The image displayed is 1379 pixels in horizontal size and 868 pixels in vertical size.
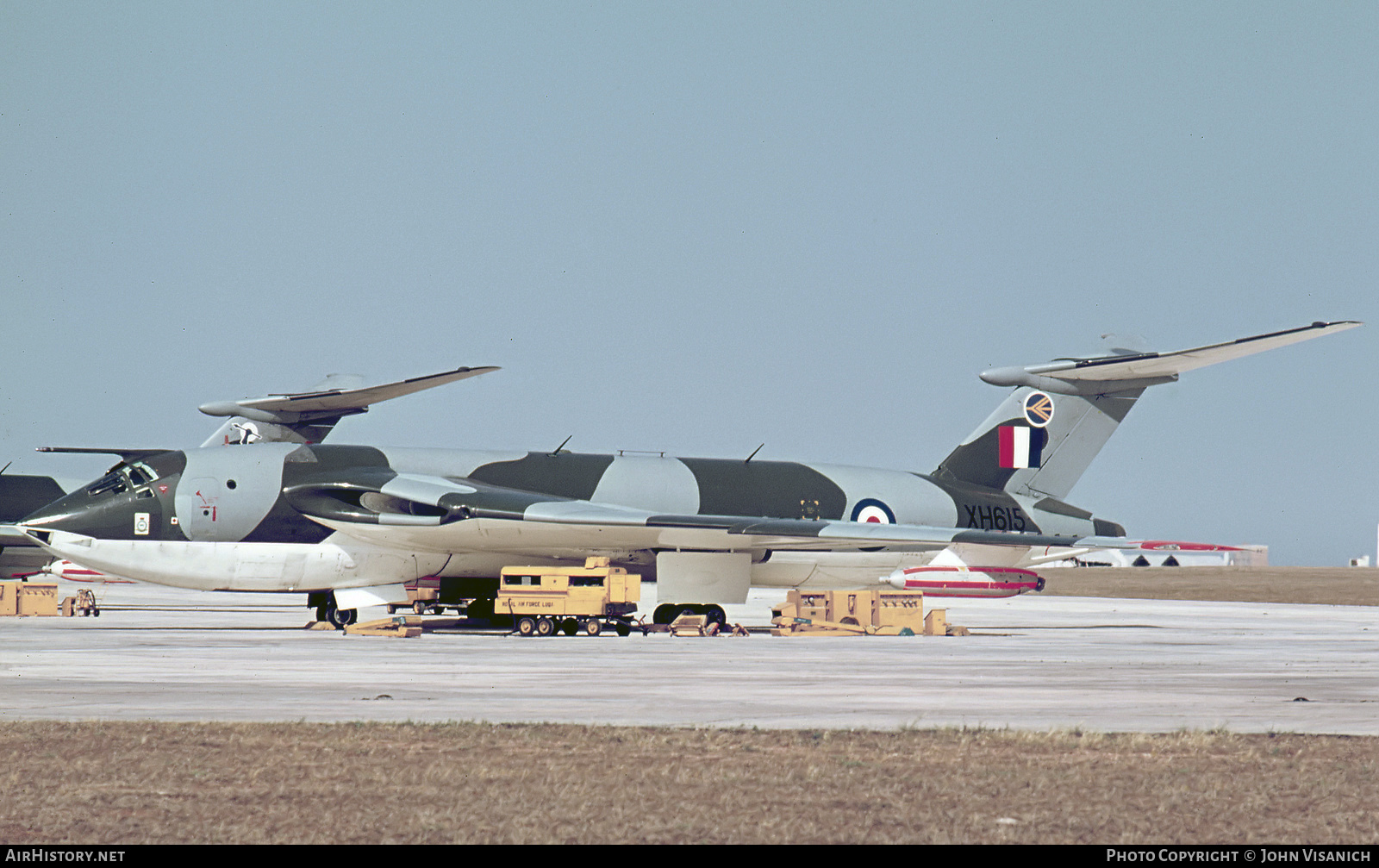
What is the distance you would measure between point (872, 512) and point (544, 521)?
8.49 m

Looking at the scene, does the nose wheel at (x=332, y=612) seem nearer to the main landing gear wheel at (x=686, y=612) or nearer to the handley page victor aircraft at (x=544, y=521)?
the handley page victor aircraft at (x=544, y=521)

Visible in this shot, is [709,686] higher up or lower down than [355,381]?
lower down

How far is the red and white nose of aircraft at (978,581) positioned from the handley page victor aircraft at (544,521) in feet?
0.13

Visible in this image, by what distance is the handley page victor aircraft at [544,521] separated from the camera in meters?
28.1

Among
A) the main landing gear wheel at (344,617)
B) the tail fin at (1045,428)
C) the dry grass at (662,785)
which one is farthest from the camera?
the tail fin at (1045,428)

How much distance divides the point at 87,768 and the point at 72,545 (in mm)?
19381

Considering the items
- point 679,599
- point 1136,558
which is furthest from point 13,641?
point 1136,558

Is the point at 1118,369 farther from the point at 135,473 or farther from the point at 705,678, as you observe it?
the point at 135,473

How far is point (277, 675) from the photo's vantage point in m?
17.5

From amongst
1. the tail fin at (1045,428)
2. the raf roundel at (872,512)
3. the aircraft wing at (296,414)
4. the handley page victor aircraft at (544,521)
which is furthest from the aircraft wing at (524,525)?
the aircraft wing at (296,414)

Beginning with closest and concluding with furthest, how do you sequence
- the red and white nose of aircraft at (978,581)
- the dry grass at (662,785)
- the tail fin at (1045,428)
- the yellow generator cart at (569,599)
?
the dry grass at (662,785)
the yellow generator cart at (569,599)
the red and white nose of aircraft at (978,581)
the tail fin at (1045,428)

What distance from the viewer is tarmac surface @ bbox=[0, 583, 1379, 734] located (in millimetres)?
13438

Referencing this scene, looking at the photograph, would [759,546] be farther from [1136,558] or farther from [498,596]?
[1136,558]
